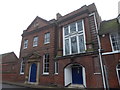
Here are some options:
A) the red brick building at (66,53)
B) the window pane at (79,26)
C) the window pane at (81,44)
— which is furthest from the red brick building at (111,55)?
the window pane at (79,26)

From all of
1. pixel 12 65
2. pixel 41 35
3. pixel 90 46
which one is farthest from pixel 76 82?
pixel 12 65

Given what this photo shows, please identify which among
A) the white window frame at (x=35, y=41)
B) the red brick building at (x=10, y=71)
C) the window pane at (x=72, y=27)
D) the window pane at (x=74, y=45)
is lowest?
the red brick building at (x=10, y=71)

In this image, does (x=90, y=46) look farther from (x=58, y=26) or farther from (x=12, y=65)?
(x=12, y=65)

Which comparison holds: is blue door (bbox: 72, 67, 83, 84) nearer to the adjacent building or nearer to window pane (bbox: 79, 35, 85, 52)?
the adjacent building

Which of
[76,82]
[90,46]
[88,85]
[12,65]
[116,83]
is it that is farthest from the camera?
[12,65]

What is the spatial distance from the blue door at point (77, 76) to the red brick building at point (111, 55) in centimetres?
295

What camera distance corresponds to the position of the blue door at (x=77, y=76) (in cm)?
1040

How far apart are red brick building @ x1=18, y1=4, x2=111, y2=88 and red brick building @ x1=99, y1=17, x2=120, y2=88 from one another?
51cm

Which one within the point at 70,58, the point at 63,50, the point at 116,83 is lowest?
the point at 116,83

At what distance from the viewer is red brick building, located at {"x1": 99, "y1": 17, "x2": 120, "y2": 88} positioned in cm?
817

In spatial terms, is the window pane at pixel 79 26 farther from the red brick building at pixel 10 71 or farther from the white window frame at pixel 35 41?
the red brick building at pixel 10 71

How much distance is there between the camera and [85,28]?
11.1 meters

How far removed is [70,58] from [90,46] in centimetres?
270

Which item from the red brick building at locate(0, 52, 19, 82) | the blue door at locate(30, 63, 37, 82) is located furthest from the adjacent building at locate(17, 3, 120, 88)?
the red brick building at locate(0, 52, 19, 82)
